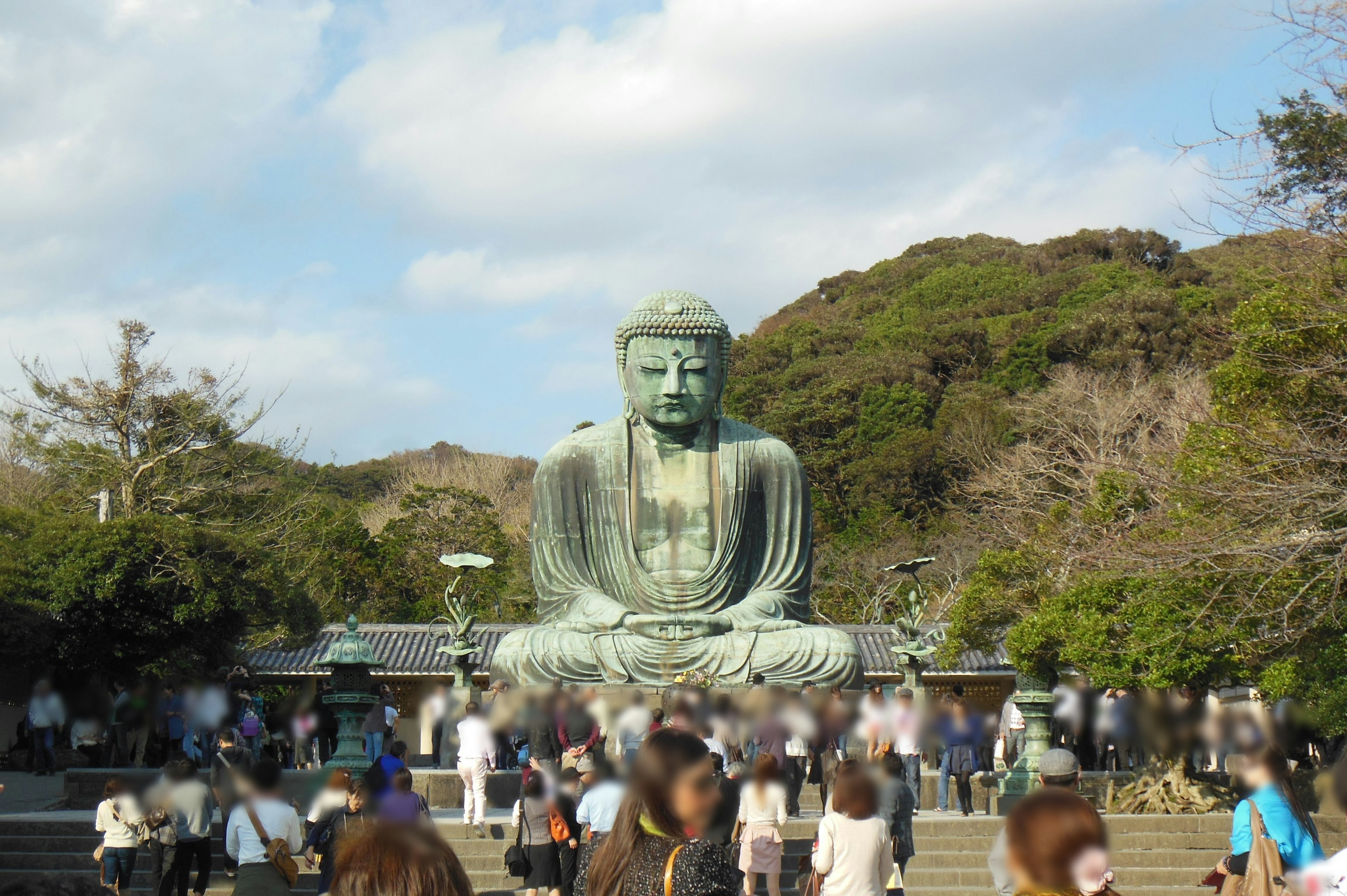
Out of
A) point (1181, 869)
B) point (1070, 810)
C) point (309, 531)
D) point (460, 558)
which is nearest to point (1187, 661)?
point (1181, 869)

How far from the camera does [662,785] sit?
11.8 feet

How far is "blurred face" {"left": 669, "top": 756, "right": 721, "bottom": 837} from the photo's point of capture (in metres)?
3.59

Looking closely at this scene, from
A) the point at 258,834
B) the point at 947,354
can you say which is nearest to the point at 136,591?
the point at 258,834

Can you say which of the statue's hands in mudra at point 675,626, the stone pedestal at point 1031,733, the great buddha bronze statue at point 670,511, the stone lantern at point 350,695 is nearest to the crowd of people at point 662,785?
the stone pedestal at point 1031,733

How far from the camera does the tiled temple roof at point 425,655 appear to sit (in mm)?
25062

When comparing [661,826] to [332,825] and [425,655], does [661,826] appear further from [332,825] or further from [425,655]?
A: [425,655]

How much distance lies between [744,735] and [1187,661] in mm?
3563

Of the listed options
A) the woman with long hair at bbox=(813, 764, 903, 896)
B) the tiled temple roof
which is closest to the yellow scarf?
the woman with long hair at bbox=(813, 764, 903, 896)

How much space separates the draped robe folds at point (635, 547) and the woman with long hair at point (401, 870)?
1124 cm

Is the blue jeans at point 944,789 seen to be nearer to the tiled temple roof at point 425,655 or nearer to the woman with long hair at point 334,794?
the woman with long hair at point 334,794

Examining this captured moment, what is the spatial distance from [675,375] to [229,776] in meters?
7.32

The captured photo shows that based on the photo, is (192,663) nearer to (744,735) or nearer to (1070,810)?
(744,735)

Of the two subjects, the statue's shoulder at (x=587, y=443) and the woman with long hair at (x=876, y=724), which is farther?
the statue's shoulder at (x=587, y=443)

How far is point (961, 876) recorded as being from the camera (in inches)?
391
